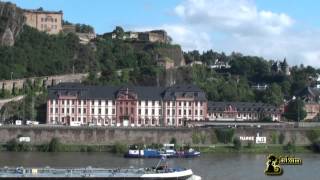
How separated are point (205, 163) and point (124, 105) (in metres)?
35.5

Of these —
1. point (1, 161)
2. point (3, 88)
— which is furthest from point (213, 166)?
point (3, 88)

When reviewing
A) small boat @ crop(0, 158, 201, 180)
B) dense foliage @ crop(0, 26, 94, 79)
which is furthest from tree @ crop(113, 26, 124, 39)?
small boat @ crop(0, 158, 201, 180)

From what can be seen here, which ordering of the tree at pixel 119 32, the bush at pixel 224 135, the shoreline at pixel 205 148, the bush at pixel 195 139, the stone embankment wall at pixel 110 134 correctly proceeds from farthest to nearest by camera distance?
the tree at pixel 119 32
the bush at pixel 224 135
the bush at pixel 195 139
the stone embankment wall at pixel 110 134
the shoreline at pixel 205 148

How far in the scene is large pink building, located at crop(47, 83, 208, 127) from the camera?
101 m

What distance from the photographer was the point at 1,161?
65938mm

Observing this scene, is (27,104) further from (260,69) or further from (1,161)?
(260,69)

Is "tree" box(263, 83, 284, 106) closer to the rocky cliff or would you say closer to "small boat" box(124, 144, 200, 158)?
the rocky cliff

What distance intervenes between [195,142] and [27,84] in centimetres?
3123

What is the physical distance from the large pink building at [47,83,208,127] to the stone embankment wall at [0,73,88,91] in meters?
8.60

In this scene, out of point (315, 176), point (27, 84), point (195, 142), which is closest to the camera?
point (315, 176)

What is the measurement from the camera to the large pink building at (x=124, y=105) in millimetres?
100562

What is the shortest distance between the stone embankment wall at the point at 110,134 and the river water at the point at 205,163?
20.3ft

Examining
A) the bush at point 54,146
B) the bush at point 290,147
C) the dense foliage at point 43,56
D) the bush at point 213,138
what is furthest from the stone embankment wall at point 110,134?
the dense foliage at point 43,56

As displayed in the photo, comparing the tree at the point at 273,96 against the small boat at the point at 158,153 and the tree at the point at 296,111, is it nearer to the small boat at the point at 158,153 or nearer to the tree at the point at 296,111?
the tree at the point at 296,111
